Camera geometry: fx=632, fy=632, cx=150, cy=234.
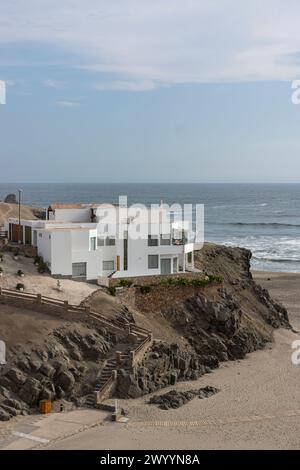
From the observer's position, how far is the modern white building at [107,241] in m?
42.4

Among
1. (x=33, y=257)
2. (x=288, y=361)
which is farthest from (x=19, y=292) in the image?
(x=288, y=361)

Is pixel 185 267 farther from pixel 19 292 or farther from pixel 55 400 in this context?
pixel 55 400

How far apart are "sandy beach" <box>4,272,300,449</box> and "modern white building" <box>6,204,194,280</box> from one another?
10.3 meters

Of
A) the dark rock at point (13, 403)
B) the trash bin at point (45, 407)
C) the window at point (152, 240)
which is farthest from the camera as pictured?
the window at point (152, 240)

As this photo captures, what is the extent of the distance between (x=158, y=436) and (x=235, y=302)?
1784 centimetres

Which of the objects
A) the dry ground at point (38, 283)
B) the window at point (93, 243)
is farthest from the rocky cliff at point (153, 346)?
the window at point (93, 243)

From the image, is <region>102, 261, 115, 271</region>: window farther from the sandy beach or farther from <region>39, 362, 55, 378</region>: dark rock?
<region>39, 362, 55, 378</region>: dark rock

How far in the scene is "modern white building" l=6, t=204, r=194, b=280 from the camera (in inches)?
1668

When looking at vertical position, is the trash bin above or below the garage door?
below

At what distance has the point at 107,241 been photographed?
44719 mm

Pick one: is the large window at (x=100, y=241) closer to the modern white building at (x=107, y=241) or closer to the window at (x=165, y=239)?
the modern white building at (x=107, y=241)

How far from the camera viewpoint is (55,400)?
31844mm

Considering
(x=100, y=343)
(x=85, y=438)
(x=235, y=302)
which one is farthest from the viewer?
(x=235, y=302)

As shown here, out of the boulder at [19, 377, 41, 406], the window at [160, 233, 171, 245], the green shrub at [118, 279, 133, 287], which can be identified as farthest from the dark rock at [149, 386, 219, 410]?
the window at [160, 233, 171, 245]
